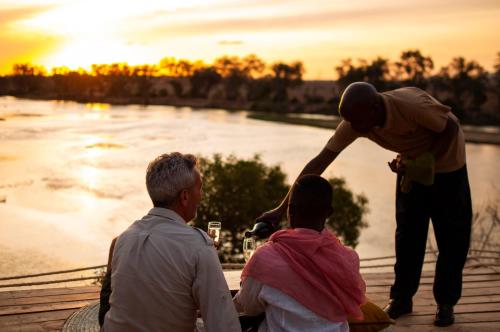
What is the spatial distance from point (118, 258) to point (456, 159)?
1.67m

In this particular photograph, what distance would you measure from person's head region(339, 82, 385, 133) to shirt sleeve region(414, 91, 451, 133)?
0.18 metres

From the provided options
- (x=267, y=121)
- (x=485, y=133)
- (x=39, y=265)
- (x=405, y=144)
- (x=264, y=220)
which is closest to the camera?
(x=264, y=220)

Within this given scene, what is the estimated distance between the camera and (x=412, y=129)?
2.55 meters

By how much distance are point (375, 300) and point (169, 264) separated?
1899mm

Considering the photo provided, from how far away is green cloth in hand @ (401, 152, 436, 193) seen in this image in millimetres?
2596

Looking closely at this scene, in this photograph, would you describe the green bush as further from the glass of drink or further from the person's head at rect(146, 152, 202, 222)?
the person's head at rect(146, 152, 202, 222)

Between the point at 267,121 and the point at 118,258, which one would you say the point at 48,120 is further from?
the point at 118,258

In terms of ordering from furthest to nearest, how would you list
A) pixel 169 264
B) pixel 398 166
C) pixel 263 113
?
pixel 263 113 → pixel 398 166 → pixel 169 264

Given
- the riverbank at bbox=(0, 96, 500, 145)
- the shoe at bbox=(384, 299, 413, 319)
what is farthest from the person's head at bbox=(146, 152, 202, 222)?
the riverbank at bbox=(0, 96, 500, 145)

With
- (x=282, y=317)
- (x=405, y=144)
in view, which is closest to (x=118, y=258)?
(x=282, y=317)

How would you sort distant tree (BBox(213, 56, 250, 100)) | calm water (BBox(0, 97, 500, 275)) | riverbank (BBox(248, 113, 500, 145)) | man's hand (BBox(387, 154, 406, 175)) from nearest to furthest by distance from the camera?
man's hand (BBox(387, 154, 406, 175)), calm water (BBox(0, 97, 500, 275)), riverbank (BBox(248, 113, 500, 145)), distant tree (BBox(213, 56, 250, 100))

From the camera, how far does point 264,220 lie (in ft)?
7.14

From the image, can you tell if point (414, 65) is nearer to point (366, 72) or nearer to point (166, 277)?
point (366, 72)

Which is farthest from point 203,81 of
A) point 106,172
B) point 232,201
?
point 232,201
